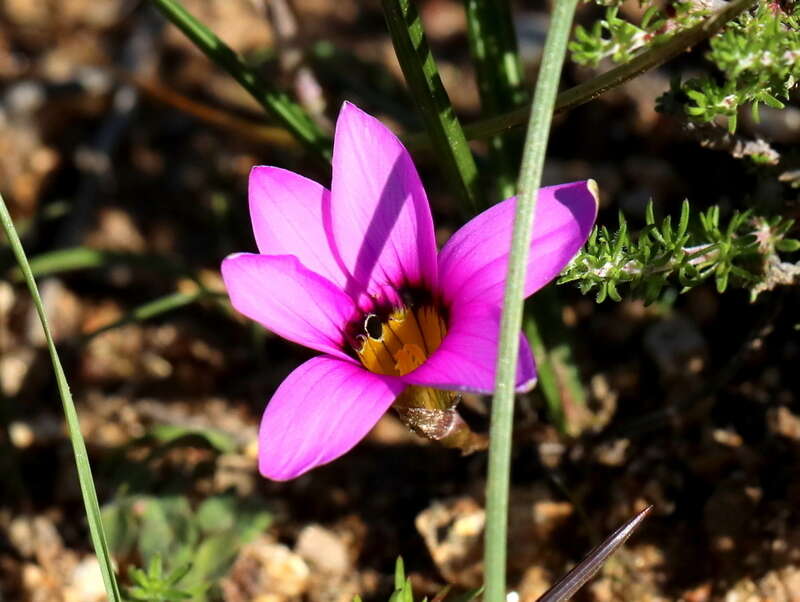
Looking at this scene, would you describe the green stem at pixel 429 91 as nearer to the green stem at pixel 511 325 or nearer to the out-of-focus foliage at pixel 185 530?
the green stem at pixel 511 325

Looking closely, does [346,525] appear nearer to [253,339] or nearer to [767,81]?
[253,339]

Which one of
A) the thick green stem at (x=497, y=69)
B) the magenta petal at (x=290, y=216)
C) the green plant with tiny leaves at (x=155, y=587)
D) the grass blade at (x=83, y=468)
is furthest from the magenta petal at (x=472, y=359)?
the green plant with tiny leaves at (x=155, y=587)

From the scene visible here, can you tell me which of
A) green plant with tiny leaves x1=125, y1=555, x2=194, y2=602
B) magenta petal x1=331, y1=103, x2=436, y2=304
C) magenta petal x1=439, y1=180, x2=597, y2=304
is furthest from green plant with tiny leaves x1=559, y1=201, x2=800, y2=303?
green plant with tiny leaves x1=125, y1=555, x2=194, y2=602

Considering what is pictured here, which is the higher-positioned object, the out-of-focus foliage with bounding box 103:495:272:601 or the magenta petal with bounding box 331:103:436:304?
the magenta petal with bounding box 331:103:436:304

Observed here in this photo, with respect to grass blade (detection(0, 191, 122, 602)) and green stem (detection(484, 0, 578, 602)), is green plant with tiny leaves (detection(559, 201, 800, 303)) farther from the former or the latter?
grass blade (detection(0, 191, 122, 602))

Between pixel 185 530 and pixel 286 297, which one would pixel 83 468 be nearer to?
pixel 286 297

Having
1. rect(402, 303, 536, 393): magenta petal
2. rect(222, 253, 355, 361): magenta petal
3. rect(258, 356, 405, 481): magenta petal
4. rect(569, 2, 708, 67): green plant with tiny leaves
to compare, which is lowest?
rect(402, 303, 536, 393): magenta petal

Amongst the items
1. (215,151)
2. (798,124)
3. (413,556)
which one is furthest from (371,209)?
(215,151)
